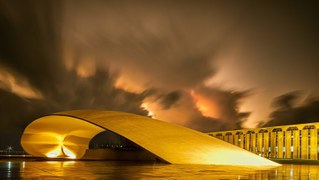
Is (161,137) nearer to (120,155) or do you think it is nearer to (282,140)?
(120,155)

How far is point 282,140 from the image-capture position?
62562mm

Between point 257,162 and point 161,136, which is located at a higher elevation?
point 161,136

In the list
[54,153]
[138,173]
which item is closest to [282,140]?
[54,153]

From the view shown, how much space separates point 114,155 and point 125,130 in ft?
39.7

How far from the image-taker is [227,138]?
79062 mm

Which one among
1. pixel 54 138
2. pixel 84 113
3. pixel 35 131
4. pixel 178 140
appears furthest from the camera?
pixel 54 138

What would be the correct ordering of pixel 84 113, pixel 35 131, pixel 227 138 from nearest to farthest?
pixel 84 113 < pixel 35 131 < pixel 227 138

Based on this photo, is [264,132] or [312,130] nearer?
[312,130]

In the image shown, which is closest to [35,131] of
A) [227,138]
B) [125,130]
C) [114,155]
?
[114,155]

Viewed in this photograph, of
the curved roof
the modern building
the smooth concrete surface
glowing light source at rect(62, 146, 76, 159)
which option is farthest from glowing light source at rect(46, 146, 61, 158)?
the modern building

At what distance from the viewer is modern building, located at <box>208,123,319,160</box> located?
184 feet

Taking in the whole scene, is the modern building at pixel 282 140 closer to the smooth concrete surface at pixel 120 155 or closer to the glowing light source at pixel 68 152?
the smooth concrete surface at pixel 120 155

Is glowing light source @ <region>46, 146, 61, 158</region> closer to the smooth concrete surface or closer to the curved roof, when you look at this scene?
the smooth concrete surface

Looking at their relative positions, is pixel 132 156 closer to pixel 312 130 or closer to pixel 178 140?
pixel 178 140
